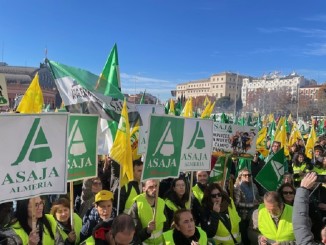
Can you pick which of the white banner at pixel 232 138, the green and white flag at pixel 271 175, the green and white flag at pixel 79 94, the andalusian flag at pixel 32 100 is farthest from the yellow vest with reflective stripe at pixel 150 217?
the white banner at pixel 232 138

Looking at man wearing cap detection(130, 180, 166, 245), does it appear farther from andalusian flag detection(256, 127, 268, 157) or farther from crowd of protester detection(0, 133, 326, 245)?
andalusian flag detection(256, 127, 268, 157)

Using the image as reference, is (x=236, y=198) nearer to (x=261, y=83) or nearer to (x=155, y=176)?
(x=155, y=176)

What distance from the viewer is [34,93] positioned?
5238 millimetres

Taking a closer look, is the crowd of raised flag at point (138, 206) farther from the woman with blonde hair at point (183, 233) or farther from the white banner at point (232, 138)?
the white banner at point (232, 138)

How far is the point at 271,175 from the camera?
631cm

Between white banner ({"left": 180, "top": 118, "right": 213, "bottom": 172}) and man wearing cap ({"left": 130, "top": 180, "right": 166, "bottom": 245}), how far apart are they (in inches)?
21.9

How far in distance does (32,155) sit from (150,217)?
165 cm

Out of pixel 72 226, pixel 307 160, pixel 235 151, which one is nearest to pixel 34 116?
pixel 72 226

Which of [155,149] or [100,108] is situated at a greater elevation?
[100,108]

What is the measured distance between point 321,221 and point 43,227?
311 cm

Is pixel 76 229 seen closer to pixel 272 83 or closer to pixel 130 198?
pixel 130 198

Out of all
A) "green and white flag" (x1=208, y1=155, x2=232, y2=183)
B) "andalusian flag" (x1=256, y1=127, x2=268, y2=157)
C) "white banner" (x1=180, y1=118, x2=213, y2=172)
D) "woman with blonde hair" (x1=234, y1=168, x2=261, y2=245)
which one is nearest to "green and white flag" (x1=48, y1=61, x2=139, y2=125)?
"white banner" (x1=180, y1=118, x2=213, y2=172)

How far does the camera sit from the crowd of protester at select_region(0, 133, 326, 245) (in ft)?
11.4

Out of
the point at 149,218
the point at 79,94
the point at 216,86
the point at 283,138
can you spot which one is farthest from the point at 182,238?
the point at 216,86
